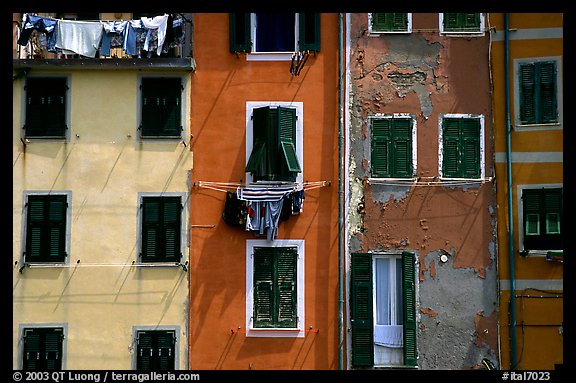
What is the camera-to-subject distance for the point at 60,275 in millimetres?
19312

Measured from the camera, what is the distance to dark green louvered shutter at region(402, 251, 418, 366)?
19.0 meters

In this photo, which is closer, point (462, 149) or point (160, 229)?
point (160, 229)

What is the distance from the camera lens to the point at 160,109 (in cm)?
1977

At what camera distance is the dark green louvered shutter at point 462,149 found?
19.6 metres

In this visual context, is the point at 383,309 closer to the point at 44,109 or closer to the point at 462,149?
the point at 462,149

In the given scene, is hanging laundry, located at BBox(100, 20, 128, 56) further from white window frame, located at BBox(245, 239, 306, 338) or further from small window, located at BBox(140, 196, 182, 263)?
white window frame, located at BBox(245, 239, 306, 338)

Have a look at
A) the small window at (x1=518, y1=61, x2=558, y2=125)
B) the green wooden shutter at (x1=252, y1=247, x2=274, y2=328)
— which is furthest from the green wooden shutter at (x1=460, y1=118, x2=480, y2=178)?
the green wooden shutter at (x1=252, y1=247, x2=274, y2=328)

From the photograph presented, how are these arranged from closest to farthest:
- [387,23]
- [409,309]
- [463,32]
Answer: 1. [409,309]
2. [463,32]
3. [387,23]

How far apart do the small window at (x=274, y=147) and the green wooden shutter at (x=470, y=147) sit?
3638mm

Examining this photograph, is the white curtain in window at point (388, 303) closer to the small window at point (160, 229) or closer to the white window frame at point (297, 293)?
the white window frame at point (297, 293)

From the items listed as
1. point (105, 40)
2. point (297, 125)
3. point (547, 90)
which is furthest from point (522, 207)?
point (105, 40)

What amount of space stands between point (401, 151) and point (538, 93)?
128 inches

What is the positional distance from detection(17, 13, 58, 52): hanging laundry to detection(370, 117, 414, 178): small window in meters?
7.40
